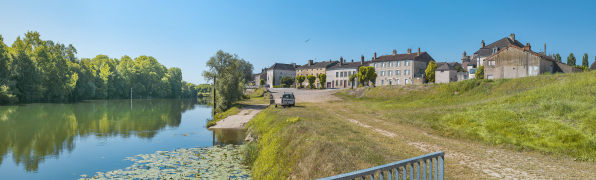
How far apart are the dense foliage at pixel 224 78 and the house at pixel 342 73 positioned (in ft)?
165

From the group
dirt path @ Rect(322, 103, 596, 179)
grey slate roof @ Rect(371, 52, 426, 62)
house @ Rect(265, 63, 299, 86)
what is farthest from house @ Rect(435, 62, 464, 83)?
house @ Rect(265, 63, 299, 86)

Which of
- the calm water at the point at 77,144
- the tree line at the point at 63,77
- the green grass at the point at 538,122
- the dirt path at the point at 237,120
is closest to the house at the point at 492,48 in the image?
the green grass at the point at 538,122

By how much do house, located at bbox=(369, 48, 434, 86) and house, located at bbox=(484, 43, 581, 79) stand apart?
31742 mm

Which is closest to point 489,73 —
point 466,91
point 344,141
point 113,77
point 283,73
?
point 466,91

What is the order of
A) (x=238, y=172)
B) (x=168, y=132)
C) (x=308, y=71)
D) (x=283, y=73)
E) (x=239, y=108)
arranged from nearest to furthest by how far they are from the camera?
(x=238, y=172) < (x=168, y=132) < (x=239, y=108) < (x=308, y=71) < (x=283, y=73)

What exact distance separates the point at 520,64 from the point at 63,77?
273 ft

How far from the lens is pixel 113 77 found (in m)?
88.3

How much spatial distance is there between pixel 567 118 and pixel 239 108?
32348mm

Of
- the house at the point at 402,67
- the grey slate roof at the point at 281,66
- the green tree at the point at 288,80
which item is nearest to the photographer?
the house at the point at 402,67

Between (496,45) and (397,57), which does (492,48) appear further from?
(397,57)

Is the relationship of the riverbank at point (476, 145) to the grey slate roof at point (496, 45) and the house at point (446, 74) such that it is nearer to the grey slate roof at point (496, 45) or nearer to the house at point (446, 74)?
the house at point (446, 74)

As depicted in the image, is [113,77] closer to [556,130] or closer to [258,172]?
[258,172]

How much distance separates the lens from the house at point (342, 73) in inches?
3542

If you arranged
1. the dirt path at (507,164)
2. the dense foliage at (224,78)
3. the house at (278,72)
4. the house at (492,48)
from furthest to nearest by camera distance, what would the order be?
1. the house at (278,72)
2. the house at (492,48)
3. the dense foliage at (224,78)
4. the dirt path at (507,164)
